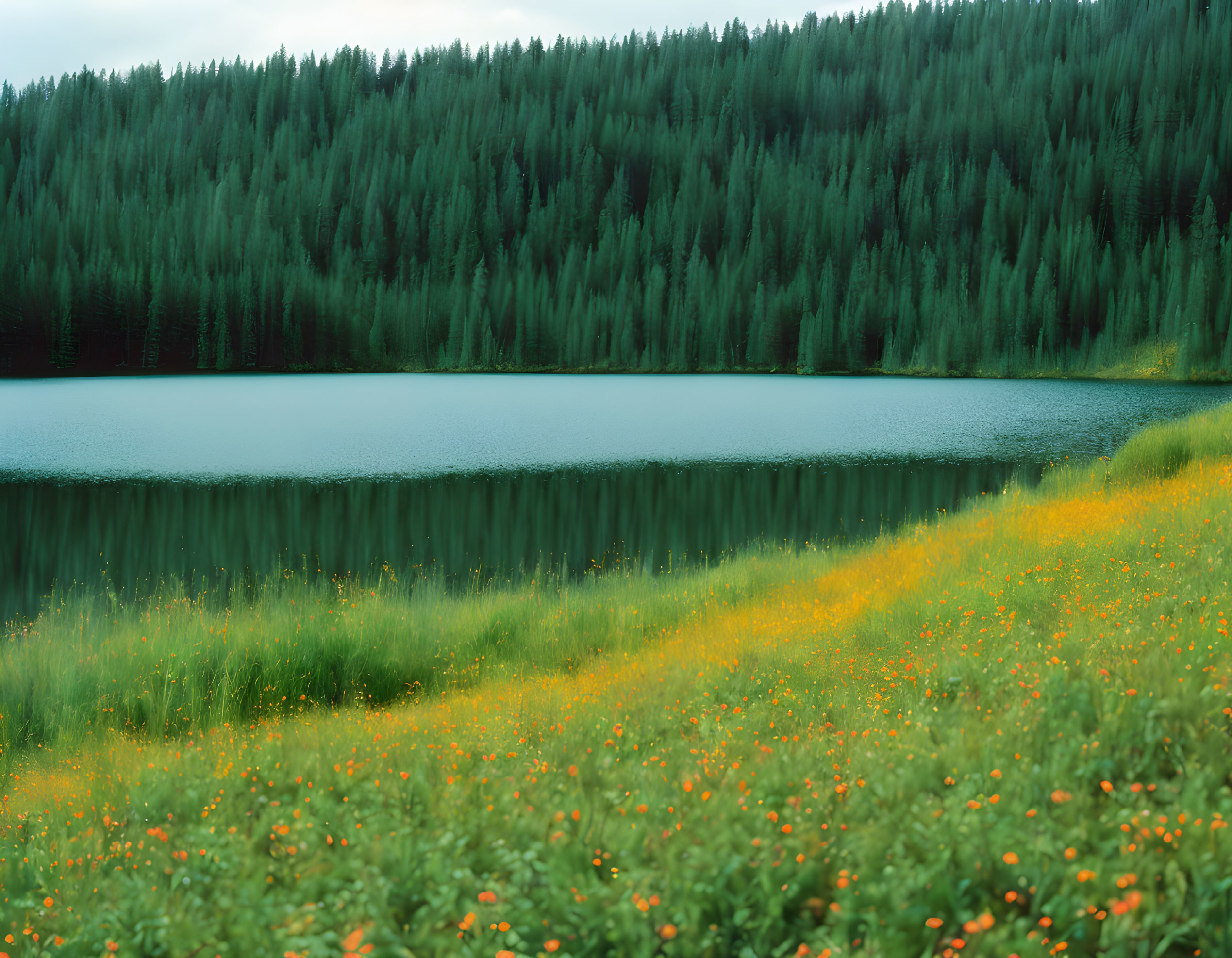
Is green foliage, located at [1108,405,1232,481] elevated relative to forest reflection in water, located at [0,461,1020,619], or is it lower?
elevated

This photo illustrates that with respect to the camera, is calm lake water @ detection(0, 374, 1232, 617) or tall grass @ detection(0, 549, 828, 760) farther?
calm lake water @ detection(0, 374, 1232, 617)

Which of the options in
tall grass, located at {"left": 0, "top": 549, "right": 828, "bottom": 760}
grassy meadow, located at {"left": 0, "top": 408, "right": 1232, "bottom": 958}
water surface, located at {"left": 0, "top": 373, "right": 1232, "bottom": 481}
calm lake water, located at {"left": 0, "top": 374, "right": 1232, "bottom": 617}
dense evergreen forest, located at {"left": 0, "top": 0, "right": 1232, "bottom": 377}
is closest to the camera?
grassy meadow, located at {"left": 0, "top": 408, "right": 1232, "bottom": 958}

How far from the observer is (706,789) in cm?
595

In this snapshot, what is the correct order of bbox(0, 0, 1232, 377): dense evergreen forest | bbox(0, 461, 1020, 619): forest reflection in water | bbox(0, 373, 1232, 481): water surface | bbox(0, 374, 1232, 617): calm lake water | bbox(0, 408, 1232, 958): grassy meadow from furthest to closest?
1. bbox(0, 0, 1232, 377): dense evergreen forest
2. bbox(0, 373, 1232, 481): water surface
3. bbox(0, 374, 1232, 617): calm lake water
4. bbox(0, 461, 1020, 619): forest reflection in water
5. bbox(0, 408, 1232, 958): grassy meadow

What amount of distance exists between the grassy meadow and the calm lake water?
11322mm

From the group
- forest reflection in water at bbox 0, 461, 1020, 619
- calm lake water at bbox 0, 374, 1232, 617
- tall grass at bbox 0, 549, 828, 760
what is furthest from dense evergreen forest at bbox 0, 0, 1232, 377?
tall grass at bbox 0, 549, 828, 760

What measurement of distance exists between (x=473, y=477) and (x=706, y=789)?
3011cm

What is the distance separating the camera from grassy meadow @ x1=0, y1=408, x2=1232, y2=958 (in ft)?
15.3

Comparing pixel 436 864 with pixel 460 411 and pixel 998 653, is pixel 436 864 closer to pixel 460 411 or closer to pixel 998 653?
pixel 998 653

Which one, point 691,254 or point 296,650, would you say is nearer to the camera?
point 296,650

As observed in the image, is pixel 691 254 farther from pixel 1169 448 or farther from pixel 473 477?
pixel 1169 448

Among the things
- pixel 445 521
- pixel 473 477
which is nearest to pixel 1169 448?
pixel 445 521

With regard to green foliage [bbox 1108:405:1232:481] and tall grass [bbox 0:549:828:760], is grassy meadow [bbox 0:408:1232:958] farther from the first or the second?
green foliage [bbox 1108:405:1232:481]

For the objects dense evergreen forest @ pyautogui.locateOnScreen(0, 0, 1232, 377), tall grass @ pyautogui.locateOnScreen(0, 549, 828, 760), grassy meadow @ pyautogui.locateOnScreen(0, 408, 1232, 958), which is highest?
dense evergreen forest @ pyautogui.locateOnScreen(0, 0, 1232, 377)
